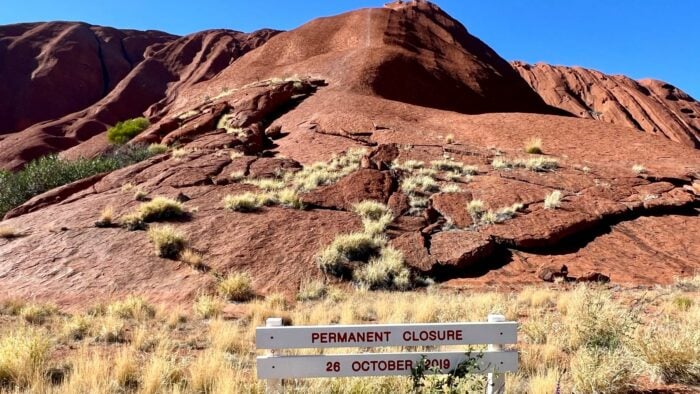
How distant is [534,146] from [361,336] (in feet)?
54.0

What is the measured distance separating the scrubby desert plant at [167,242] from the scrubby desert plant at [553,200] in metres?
9.09

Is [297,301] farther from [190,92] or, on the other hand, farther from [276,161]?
[190,92]

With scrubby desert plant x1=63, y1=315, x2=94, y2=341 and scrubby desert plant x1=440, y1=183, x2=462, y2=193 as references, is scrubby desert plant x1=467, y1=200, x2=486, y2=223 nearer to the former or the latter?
scrubby desert plant x1=440, y1=183, x2=462, y2=193

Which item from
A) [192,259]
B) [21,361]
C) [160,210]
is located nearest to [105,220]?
[160,210]

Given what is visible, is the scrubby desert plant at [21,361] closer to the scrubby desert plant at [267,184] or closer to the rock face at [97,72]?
the scrubby desert plant at [267,184]

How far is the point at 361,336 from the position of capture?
388 centimetres

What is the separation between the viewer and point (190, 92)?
36.7 metres

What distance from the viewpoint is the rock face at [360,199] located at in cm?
1040

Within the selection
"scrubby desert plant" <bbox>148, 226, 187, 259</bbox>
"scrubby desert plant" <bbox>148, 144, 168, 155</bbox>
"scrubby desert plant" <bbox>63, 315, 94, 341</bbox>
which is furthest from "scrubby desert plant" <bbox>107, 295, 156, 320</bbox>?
"scrubby desert plant" <bbox>148, 144, 168, 155</bbox>

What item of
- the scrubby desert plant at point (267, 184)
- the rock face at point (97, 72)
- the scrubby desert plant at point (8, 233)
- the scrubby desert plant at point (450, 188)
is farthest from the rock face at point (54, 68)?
the scrubby desert plant at point (450, 188)

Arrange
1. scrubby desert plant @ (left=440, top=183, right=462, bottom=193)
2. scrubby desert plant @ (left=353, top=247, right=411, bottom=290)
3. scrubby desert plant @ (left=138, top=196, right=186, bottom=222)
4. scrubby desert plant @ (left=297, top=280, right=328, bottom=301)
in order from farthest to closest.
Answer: scrubby desert plant @ (left=440, top=183, right=462, bottom=193) < scrubby desert plant @ (left=138, top=196, right=186, bottom=222) < scrubby desert plant @ (left=353, top=247, right=411, bottom=290) < scrubby desert plant @ (left=297, top=280, right=328, bottom=301)

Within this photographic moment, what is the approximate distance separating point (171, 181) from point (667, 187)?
14856mm

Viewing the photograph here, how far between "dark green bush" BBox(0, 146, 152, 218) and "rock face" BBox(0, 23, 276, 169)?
29.2 meters

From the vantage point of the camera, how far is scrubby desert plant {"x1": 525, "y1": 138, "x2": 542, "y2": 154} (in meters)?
18.3
